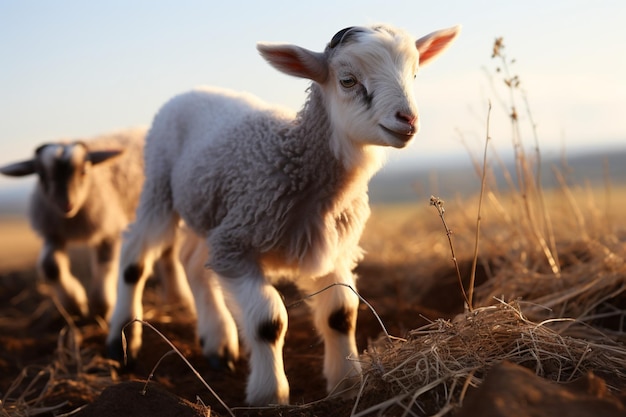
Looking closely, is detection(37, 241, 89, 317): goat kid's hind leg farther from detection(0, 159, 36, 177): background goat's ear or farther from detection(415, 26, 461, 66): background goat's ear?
detection(415, 26, 461, 66): background goat's ear

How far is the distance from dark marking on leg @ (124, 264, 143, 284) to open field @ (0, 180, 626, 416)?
62 cm

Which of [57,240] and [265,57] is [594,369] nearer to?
[265,57]

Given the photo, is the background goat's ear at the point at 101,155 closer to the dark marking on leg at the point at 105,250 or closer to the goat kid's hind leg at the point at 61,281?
the dark marking on leg at the point at 105,250

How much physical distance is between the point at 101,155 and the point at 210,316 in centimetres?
276

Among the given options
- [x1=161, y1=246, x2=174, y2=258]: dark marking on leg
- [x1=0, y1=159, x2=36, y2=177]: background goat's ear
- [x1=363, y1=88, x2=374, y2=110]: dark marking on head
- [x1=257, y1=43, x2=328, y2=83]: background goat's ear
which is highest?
[x1=257, y1=43, x2=328, y2=83]: background goat's ear

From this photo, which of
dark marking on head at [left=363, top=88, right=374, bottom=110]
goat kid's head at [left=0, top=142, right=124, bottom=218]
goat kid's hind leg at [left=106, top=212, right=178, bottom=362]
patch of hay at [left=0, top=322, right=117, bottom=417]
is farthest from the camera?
goat kid's head at [left=0, top=142, right=124, bottom=218]

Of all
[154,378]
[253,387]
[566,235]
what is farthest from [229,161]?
[566,235]

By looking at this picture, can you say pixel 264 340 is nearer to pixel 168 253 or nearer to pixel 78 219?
pixel 168 253

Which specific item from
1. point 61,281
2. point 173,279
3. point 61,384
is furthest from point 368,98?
point 61,281

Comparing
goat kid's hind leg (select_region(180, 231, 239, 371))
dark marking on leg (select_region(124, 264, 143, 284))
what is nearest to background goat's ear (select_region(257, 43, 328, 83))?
goat kid's hind leg (select_region(180, 231, 239, 371))

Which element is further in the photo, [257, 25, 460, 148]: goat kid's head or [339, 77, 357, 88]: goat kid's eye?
[339, 77, 357, 88]: goat kid's eye

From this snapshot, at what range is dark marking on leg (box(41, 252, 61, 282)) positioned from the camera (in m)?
7.45

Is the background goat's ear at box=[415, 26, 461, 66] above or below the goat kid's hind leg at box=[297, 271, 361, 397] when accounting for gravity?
above

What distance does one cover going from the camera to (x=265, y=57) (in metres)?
4.18
